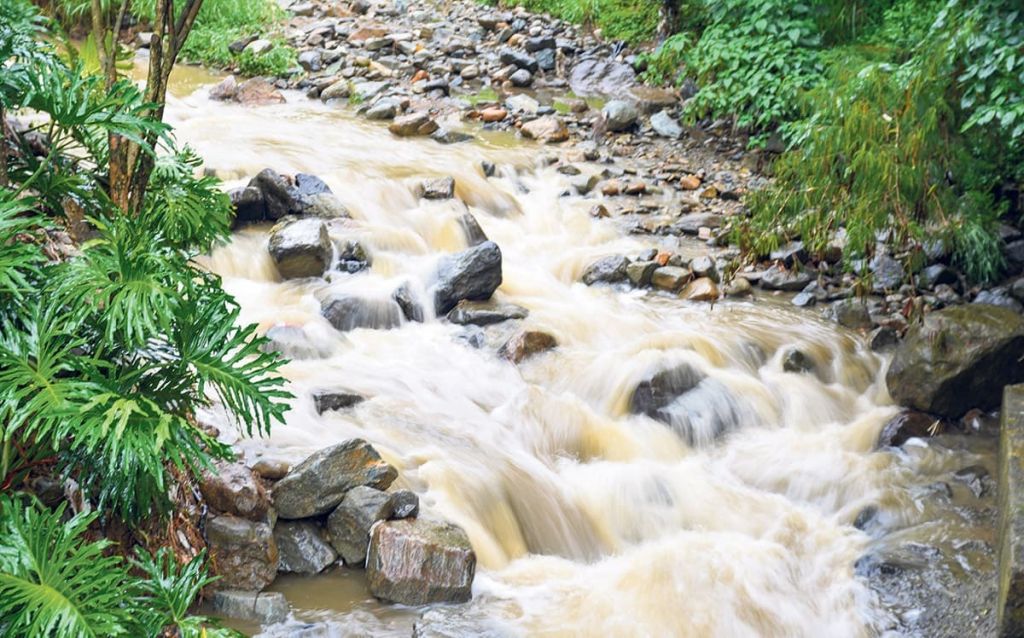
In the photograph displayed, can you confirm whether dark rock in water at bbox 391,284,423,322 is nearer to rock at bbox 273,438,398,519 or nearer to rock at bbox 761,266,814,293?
rock at bbox 273,438,398,519

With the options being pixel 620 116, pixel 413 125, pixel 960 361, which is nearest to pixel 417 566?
pixel 960 361

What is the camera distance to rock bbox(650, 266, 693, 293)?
295 inches

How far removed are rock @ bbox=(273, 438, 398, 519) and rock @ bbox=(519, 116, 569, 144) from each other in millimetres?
7022

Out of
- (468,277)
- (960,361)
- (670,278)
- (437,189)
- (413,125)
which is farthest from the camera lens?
(413,125)

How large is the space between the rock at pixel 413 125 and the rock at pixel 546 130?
1073 mm

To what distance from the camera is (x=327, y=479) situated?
4.22 m

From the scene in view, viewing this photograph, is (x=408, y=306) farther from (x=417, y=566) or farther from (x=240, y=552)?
(x=240, y=552)

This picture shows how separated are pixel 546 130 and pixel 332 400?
6340 mm

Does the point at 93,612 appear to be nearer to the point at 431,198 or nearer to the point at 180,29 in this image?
the point at 180,29

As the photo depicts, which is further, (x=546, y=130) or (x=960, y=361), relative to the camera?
(x=546, y=130)

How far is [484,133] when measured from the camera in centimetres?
1102

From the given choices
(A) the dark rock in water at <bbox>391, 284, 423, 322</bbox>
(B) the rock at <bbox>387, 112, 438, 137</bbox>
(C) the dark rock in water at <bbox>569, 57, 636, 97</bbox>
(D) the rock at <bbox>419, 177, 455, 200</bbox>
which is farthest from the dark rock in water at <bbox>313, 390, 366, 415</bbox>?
(C) the dark rock in water at <bbox>569, 57, 636, 97</bbox>

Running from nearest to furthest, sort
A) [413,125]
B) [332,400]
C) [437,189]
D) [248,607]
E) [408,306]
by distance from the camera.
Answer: [248,607]
[332,400]
[408,306]
[437,189]
[413,125]

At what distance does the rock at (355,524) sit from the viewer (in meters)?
4.16
